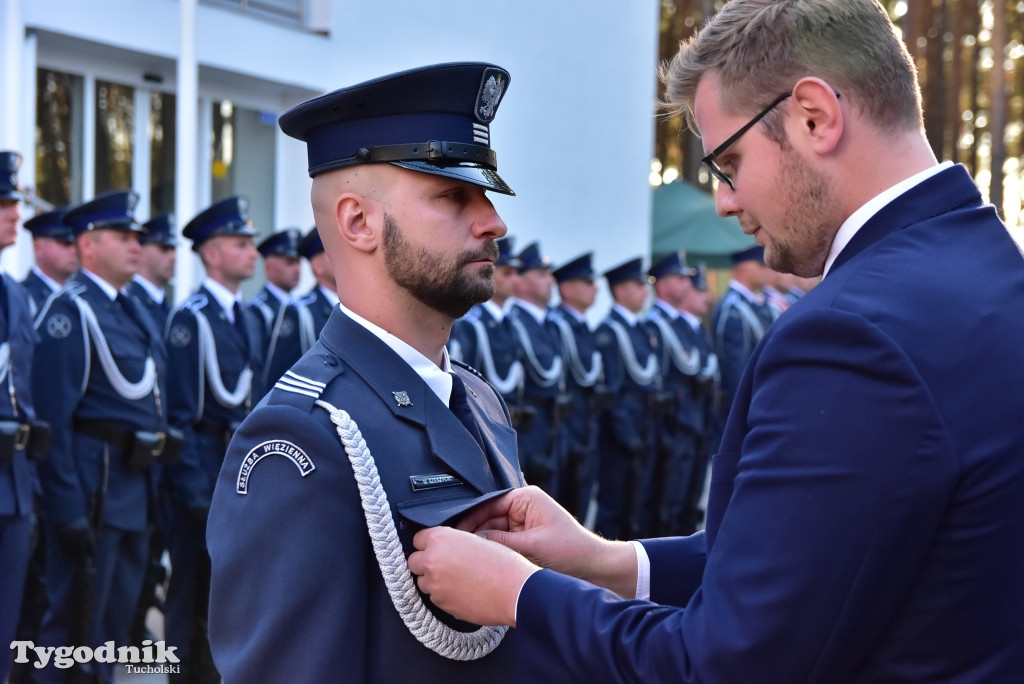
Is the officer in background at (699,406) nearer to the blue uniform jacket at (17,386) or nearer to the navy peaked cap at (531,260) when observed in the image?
the navy peaked cap at (531,260)

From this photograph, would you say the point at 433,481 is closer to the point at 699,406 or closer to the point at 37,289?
the point at 37,289

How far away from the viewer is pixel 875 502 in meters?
1.44

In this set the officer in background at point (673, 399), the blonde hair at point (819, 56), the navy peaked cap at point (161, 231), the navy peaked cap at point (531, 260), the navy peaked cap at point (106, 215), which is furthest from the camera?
the officer in background at point (673, 399)

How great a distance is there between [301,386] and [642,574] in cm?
68

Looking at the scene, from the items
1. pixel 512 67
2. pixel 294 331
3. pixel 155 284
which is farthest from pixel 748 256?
pixel 155 284

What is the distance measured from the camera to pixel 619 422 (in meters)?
9.86

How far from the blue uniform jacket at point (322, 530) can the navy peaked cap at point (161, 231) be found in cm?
543

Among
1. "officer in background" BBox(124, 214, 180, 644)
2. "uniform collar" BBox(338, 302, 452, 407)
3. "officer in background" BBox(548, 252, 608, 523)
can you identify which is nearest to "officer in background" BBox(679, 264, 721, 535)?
"officer in background" BBox(548, 252, 608, 523)

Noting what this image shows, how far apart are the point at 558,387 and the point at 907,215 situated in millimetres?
7582

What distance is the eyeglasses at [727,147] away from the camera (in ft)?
5.54

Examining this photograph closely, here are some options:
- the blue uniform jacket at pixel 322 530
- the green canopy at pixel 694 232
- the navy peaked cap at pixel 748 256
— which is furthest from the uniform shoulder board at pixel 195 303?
the green canopy at pixel 694 232

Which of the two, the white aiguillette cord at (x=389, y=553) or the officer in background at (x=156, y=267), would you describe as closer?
the white aiguillette cord at (x=389, y=553)

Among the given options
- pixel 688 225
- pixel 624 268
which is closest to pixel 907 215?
pixel 624 268

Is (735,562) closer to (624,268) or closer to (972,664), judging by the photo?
(972,664)
